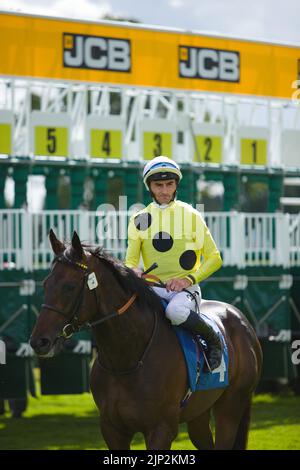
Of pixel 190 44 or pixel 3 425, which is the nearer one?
pixel 3 425

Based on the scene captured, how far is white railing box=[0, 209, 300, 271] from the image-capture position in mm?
13055

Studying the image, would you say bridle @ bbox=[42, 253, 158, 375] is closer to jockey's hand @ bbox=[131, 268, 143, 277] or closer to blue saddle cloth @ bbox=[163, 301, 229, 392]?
jockey's hand @ bbox=[131, 268, 143, 277]

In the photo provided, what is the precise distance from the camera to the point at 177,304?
6.11m

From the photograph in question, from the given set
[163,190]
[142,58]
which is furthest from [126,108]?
[163,190]

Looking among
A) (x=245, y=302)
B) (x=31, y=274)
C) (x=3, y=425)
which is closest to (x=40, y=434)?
(x=3, y=425)

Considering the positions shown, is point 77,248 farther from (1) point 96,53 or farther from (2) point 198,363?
(1) point 96,53

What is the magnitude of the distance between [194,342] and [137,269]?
65 centimetres

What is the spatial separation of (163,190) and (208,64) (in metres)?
11.1

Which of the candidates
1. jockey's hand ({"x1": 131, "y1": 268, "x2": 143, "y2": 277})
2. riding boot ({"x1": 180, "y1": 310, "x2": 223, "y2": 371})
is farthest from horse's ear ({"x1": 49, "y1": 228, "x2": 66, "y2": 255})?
riding boot ({"x1": 180, "y1": 310, "x2": 223, "y2": 371})

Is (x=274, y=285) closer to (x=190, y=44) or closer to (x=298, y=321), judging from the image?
(x=298, y=321)

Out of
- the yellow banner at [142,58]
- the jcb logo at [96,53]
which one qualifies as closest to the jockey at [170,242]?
the yellow banner at [142,58]

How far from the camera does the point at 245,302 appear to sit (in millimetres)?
14641

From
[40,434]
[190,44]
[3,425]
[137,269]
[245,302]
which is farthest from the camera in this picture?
[190,44]

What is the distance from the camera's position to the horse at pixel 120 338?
5562 millimetres
